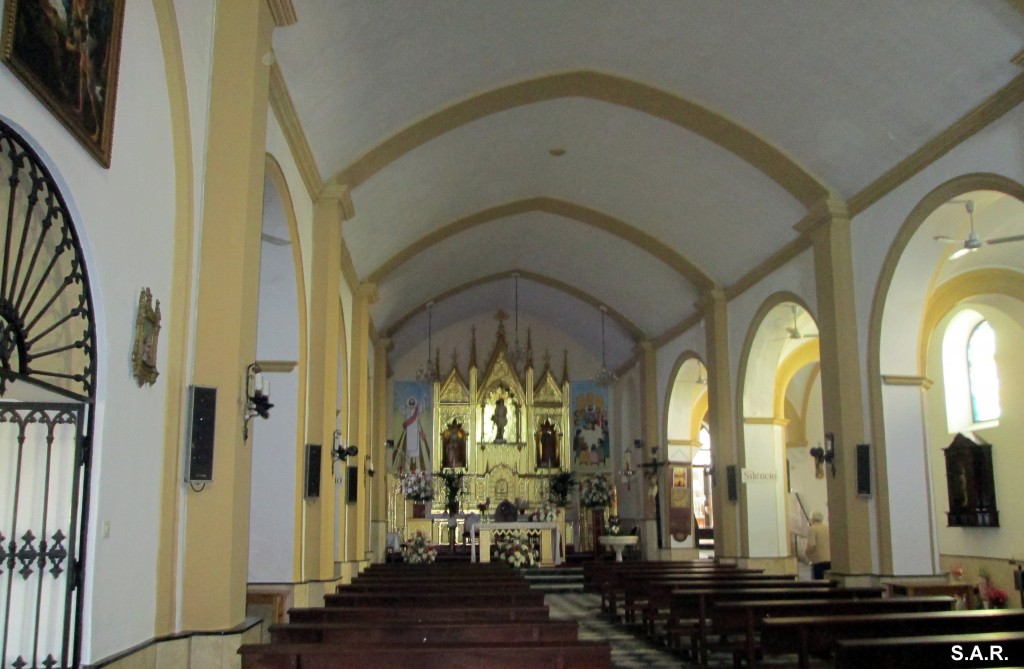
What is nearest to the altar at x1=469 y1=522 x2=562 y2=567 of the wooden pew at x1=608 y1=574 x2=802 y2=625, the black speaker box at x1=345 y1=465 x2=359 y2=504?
the black speaker box at x1=345 y1=465 x2=359 y2=504

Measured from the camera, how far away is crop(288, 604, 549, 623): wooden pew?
700 centimetres

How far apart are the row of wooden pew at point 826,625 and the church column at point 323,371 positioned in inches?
140

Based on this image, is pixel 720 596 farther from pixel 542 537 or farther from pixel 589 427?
pixel 589 427

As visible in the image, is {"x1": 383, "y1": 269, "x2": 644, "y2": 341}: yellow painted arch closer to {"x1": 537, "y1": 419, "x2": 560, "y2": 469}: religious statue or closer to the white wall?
{"x1": 537, "y1": 419, "x2": 560, "y2": 469}: religious statue

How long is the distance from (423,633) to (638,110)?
7979 mm

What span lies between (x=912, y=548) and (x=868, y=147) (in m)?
4.48

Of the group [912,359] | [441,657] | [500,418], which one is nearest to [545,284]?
[500,418]

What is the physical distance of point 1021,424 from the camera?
13.1 m

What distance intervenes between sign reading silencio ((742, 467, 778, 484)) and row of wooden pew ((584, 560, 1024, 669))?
3.83 m

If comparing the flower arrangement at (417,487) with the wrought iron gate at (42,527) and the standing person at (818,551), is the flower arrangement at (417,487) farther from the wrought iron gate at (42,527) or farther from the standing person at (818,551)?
the wrought iron gate at (42,527)

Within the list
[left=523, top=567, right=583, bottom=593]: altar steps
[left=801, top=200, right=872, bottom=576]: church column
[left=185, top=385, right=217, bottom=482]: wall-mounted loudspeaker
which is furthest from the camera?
[left=523, top=567, right=583, bottom=593]: altar steps

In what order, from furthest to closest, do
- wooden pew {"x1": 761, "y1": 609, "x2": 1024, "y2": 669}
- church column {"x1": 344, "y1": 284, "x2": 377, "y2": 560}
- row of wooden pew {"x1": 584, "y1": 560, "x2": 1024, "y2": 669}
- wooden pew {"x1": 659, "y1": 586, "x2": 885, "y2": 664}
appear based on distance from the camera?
church column {"x1": 344, "y1": 284, "x2": 377, "y2": 560} → wooden pew {"x1": 659, "y1": 586, "x2": 885, "y2": 664} → wooden pew {"x1": 761, "y1": 609, "x2": 1024, "y2": 669} → row of wooden pew {"x1": 584, "y1": 560, "x2": 1024, "y2": 669}

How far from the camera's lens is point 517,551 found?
16172 mm

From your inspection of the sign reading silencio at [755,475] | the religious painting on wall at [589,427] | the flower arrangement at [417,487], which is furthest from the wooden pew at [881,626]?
the religious painting on wall at [589,427]
